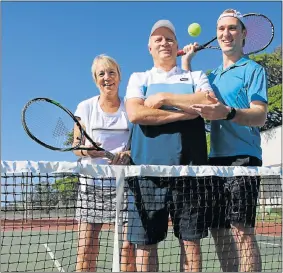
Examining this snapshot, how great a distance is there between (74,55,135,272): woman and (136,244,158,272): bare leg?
0.61ft

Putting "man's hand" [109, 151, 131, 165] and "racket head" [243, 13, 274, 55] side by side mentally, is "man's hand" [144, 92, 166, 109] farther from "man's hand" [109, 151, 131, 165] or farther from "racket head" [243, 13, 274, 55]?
"racket head" [243, 13, 274, 55]

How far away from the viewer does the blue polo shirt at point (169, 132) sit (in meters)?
2.15

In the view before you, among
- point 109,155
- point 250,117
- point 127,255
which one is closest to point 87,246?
point 127,255

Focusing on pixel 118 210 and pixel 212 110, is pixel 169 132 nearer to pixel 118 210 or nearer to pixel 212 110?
pixel 212 110

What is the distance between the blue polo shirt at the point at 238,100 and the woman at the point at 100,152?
0.44 m

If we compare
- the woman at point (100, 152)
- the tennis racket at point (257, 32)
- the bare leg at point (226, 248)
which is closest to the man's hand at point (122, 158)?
the woman at point (100, 152)

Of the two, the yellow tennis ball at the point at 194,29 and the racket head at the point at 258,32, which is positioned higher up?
the yellow tennis ball at the point at 194,29

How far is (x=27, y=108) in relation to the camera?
256cm

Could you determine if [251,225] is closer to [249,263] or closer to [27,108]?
[249,263]

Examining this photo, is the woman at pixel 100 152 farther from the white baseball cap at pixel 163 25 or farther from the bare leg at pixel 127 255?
the white baseball cap at pixel 163 25

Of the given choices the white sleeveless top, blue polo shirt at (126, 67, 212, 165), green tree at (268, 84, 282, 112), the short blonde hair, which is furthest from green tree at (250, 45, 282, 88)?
blue polo shirt at (126, 67, 212, 165)

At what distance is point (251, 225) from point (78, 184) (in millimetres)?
810

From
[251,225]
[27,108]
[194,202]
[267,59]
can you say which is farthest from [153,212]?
[267,59]

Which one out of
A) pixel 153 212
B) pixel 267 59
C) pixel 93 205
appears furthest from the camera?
pixel 267 59
